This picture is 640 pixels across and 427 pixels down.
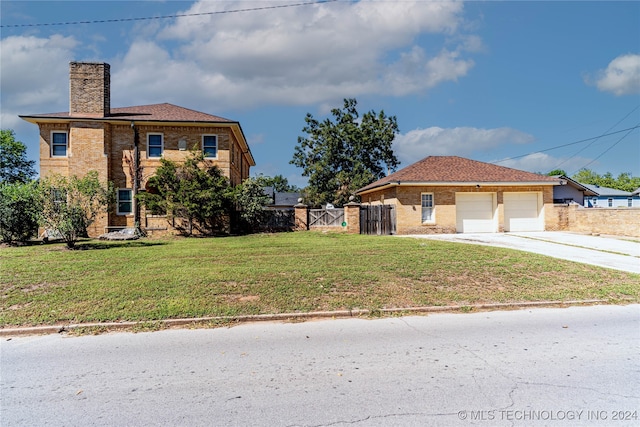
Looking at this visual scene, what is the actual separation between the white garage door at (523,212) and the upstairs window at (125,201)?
21469mm

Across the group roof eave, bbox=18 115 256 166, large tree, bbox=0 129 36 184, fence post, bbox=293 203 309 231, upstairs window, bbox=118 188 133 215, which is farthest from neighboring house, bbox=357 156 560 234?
large tree, bbox=0 129 36 184

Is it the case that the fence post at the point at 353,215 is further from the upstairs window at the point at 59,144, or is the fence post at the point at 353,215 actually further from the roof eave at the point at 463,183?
the upstairs window at the point at 59,144

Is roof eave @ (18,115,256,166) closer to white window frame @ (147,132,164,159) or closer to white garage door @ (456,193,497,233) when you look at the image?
white window frame @ (147,132,164,159)

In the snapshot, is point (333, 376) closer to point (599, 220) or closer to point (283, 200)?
point (599, 220)

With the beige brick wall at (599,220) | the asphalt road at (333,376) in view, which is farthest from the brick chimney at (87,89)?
the beige brick wall at (599,220)

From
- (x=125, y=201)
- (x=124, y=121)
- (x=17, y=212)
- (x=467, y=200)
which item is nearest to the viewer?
(x=17, y=212)

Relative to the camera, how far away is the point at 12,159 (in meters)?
35.8

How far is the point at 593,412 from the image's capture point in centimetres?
340

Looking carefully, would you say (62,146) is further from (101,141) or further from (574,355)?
(574,355)

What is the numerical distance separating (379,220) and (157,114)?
14.1m

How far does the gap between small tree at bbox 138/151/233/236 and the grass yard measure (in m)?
7.78

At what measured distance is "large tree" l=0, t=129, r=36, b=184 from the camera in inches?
1369

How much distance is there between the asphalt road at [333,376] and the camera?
11.0ft

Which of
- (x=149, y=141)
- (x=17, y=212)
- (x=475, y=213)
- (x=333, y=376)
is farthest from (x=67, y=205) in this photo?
(x=475, y=213)
